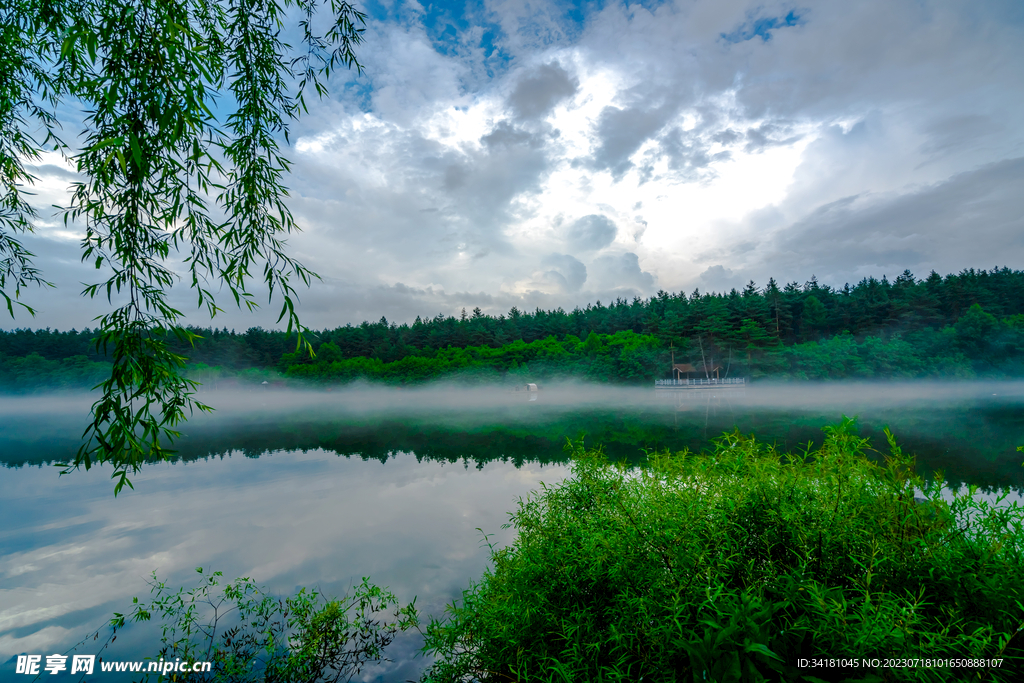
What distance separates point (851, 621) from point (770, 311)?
4992cm

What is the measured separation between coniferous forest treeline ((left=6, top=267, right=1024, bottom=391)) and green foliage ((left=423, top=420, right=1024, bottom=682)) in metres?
28.7

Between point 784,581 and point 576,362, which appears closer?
point 784,581

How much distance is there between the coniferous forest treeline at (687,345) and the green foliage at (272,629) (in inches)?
1009

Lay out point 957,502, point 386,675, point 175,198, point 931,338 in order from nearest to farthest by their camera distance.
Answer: point 957,502
point 175,198
point 386,675
point 931,338

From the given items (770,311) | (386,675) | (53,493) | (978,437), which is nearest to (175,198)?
(386,675)

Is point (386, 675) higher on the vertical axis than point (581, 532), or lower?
lower

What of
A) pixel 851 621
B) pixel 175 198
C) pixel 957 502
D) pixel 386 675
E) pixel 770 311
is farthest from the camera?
pixel 770 311

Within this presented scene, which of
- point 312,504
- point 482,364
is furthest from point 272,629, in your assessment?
point 482,364

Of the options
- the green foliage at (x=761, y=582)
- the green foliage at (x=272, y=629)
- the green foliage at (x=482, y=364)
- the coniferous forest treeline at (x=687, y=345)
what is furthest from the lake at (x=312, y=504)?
the green foliage at (x=482, y=364)

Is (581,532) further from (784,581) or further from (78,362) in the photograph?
(78,362)

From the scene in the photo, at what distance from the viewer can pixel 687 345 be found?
4406 centimetres

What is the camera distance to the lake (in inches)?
194

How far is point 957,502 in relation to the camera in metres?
2.13

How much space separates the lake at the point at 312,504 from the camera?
16.2 ft
